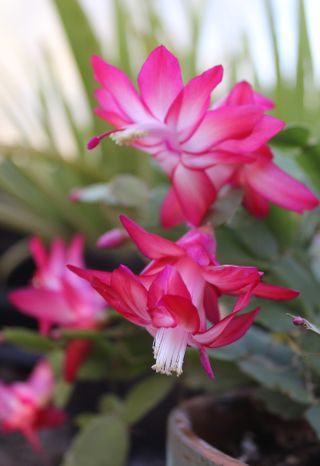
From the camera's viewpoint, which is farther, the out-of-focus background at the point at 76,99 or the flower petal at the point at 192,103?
the out-of-focus background at the point at 76,99

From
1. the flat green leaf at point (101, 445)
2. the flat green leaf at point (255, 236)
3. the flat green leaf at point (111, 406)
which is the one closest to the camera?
the flat green leaf at point (255, 236)

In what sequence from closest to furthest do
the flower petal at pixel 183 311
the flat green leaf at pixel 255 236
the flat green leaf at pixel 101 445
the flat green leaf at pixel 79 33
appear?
the flower petal at pixel 183 311 < the flat green leaf at pixel 255 236 < the flat green leaf at pixel 101 445 < the flat green leaf at pixel 79 33

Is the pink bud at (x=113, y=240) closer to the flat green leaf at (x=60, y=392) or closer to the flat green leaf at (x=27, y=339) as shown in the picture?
the flat green leaf at (x=27, y=339)

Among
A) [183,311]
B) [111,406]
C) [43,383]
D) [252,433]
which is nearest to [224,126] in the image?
[183,311]

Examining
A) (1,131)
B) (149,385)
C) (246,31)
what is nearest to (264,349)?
(149,385)

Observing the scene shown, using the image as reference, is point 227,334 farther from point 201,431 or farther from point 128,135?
point 201,431

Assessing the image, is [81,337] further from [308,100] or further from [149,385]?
[308,100]

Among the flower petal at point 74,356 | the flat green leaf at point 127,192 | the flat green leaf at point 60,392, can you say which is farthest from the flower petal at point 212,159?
the flat green leaf at point 60,392

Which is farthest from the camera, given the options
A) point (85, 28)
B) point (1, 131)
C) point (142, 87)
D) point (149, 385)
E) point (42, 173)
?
point (1, 131)
